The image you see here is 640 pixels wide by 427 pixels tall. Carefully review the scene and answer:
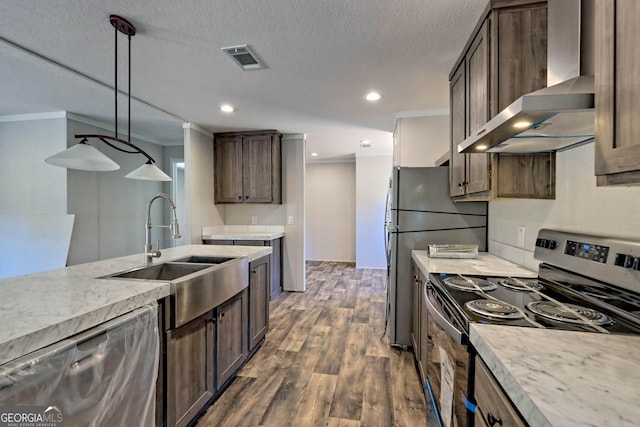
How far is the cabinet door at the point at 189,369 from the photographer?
149 centimetres

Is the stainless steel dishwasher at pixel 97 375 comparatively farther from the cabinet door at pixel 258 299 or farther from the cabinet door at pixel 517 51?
the cabinet door at pixel 517 51

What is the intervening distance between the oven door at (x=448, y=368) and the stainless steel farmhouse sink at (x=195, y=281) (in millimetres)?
1243

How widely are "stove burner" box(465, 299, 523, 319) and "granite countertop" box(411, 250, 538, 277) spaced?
21.7 inches

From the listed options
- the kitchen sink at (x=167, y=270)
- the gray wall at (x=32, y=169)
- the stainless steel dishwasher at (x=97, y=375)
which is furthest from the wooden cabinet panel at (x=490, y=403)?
the gray wall at (x=32, y=169)

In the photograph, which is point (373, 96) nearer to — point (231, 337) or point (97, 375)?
point (231, 337)

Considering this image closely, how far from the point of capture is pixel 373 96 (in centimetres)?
289

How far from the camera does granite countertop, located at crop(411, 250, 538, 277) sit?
1.72 meters

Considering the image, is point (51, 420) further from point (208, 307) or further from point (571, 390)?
point (571, 390)

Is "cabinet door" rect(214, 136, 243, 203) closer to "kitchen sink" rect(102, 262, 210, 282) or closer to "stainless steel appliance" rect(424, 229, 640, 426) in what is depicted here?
"kitchen sink" rect(102, 262, 210, 282)

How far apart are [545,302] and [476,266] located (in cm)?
73

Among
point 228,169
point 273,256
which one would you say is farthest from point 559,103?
point 228,169

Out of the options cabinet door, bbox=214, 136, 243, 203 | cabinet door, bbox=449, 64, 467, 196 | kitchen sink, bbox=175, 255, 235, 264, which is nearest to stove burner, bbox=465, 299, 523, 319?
cabinet door, bbox=449, 64, 467, 196

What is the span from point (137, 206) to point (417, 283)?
4384mm

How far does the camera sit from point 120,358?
1.18 metres
